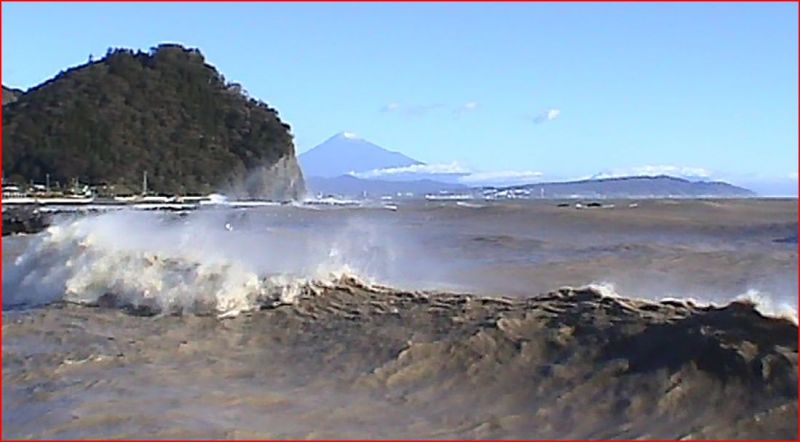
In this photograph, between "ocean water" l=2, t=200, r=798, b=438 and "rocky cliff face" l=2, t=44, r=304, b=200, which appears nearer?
"ocean water" l=2, t=200, r=798, b=438

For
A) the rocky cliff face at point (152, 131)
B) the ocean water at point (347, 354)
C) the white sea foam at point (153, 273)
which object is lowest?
the ocean water at point (347, 354)

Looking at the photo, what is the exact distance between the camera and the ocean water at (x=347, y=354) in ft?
19.4

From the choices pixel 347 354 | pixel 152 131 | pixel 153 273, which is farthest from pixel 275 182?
pixel 347 354

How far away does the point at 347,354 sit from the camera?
768 centimetres

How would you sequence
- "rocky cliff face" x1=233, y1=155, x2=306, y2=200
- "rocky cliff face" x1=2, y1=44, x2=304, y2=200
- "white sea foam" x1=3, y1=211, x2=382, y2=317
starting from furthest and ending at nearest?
1. "rocky cliff face" x1=233, y1=155, x2=306, y2=200
2. "rocky cliff face" x1=2, y1=44, x2=304, y2=200
3. "white sea foam" x1=3, y1=211, x2=382, y2=317

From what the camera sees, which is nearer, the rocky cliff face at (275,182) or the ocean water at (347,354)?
the ocean water at (347,354)

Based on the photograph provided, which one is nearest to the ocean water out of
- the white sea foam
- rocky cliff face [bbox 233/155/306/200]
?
the white sea foam

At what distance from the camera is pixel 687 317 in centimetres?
788

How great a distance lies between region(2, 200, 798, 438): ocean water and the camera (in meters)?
5.91

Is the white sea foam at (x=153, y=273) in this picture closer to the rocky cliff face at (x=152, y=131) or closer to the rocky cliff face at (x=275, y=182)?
the rocky cliff face at (x=152, y=131)

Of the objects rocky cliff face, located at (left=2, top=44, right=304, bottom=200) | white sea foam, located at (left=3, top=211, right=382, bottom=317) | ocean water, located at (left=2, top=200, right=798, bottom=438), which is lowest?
ocean water, located at (left=2, top=200, right=798, bottom=438)

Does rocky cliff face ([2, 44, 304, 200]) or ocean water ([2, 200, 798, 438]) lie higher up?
rocky cliff face ([2, 44, 304, 200])

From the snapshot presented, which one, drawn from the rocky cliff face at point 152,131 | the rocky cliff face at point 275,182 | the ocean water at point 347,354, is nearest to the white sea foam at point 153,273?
the ocean water at point 347,354

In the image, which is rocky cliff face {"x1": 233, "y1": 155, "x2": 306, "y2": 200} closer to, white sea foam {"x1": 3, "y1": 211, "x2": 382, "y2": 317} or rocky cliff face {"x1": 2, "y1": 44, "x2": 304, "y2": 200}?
rocky cliff face {"x1": 2, "y1": 44, "x2": 304, "y2": 200}
